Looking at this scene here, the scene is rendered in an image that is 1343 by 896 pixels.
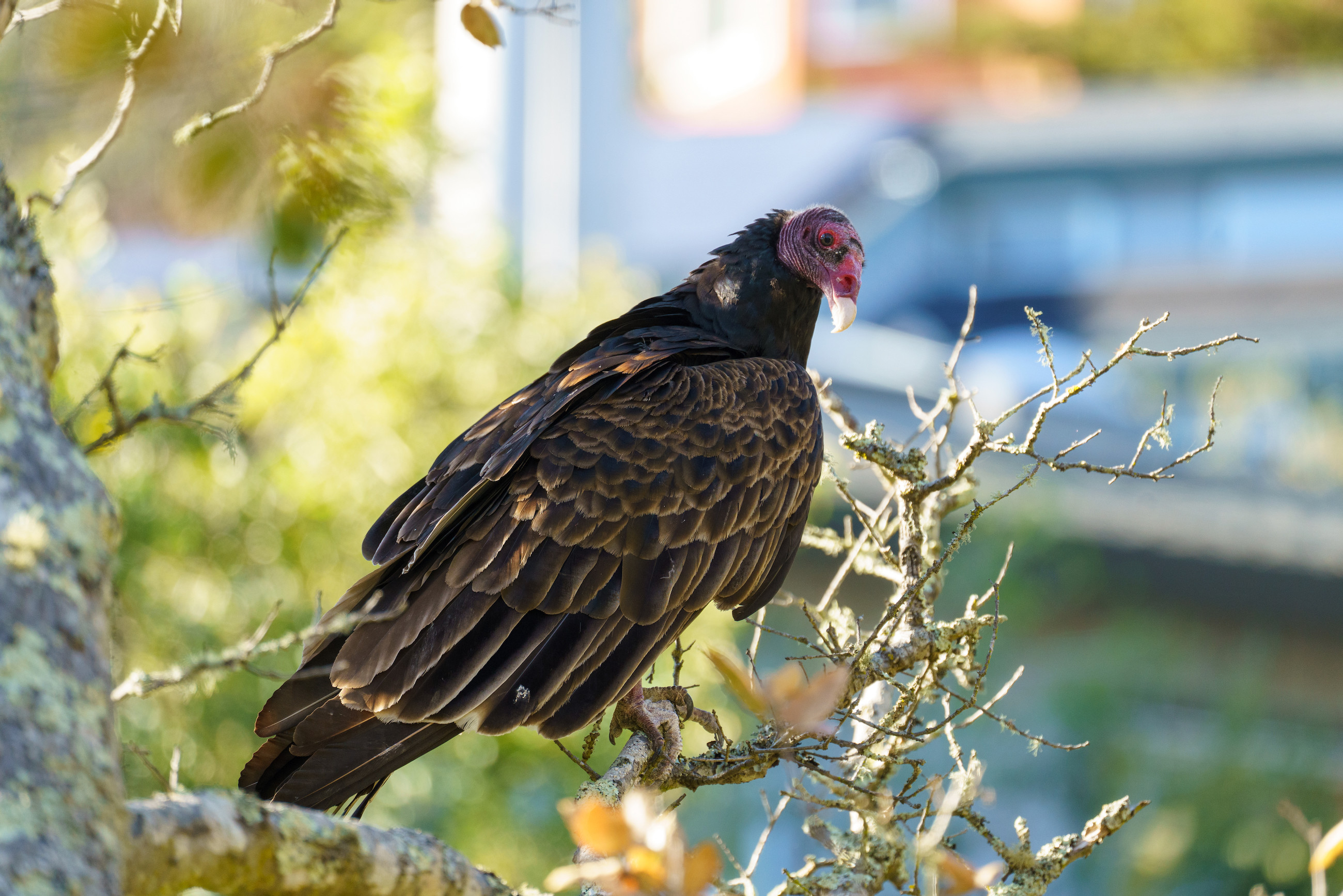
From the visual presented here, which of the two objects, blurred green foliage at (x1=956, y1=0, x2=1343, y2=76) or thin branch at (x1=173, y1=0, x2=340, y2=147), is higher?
thin branch at (x1=173, y1=0, x2=340, y2=147)

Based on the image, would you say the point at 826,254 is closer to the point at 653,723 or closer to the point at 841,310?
the point at 841,310

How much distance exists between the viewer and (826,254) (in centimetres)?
326

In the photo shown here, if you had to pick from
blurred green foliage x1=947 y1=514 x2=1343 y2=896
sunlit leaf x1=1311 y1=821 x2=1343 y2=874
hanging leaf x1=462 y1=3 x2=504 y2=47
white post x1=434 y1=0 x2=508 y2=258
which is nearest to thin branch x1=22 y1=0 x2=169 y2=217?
hanging leaf x1=462 y1=3 x2=504 y2=47

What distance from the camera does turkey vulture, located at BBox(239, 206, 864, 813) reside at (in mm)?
2416

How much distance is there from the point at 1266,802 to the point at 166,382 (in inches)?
271

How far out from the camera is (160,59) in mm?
3137

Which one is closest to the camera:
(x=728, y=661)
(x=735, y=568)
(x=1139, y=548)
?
(x=728, y=661)

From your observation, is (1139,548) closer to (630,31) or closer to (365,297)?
(365,297)

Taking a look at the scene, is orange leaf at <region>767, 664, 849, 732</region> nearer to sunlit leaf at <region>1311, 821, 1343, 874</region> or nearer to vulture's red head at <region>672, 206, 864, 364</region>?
sunlit leaf at <region>1311, 821, 1343, 874</region>

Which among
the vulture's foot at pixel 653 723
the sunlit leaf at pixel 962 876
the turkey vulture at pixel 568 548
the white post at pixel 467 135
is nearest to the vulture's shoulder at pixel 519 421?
the turkey vulture at pixel 568 548

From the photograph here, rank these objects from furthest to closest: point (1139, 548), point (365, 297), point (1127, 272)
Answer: point (1127, 272), point (1139, 548), point (365, 297)

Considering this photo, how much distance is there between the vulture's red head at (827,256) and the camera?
10.6 ft

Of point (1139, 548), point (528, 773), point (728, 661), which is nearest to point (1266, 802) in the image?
point (1139, 548)

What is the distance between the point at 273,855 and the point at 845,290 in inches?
85.9
